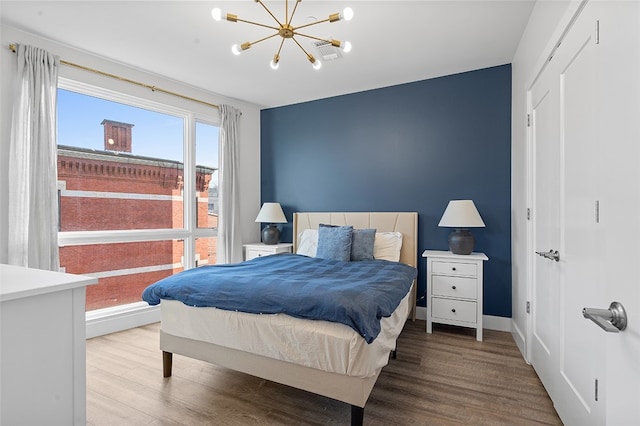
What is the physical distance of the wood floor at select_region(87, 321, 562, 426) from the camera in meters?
1.93

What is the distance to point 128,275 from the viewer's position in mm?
3668

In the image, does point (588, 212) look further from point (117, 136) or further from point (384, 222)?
point (117, 136)

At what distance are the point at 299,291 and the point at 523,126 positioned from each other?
2.42 metres

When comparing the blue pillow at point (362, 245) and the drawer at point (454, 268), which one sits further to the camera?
the blue pillow at point (362, 245)

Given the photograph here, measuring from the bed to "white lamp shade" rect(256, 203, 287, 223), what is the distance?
7.45 feet

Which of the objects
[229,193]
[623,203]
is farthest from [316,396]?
[229,193]

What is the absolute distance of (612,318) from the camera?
0.81 meters

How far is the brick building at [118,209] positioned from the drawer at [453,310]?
9.73 ft

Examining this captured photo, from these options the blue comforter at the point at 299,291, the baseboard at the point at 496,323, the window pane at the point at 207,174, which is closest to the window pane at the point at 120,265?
the window pane at the point at 207,174

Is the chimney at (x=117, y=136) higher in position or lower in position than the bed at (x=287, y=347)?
higher

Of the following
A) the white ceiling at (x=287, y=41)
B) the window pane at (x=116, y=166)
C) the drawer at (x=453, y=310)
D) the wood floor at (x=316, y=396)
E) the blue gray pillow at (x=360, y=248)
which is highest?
the white ceiling at (x=287, y=41)

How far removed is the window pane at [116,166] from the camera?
323 centimetres

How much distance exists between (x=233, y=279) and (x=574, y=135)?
7.15 ft

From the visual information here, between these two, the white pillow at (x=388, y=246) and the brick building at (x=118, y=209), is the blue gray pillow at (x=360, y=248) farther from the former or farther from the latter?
the brick building at (x=118, y=209)
